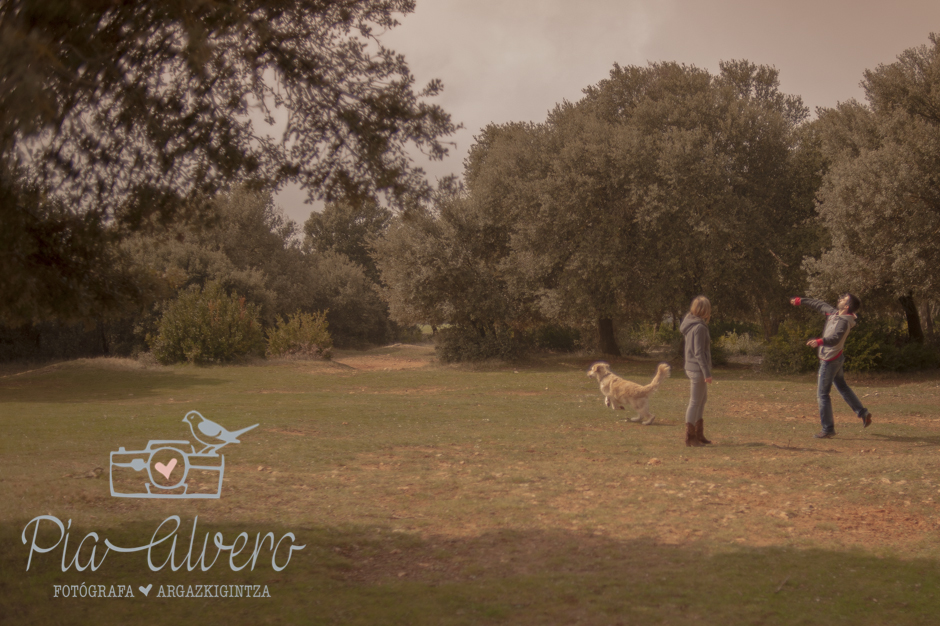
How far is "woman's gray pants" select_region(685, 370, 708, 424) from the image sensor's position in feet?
31.2

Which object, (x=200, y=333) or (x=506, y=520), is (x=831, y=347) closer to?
(x=506, y=520)

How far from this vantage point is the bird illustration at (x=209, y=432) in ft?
33.5

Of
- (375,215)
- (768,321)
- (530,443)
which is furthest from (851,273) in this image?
(375,215)

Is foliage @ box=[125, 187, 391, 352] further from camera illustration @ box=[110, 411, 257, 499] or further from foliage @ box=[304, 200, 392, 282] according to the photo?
camera illustration @ box=[110, 411, 257, 499]

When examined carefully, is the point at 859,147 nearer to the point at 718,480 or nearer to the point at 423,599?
the point at 718,480

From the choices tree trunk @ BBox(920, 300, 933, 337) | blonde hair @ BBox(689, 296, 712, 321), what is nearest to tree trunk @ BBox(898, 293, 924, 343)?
tree trunk @ BBox(920, 300, 933, 337)

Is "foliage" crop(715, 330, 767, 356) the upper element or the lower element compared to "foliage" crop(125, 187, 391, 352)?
lower

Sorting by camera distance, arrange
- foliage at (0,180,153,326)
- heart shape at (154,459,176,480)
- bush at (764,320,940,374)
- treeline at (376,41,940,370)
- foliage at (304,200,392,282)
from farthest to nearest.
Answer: foliage at (304,200,392,282), bush at (764,320,940,374), treeline at (376,41,940,370), heart shape at (154,459,176,480), foliage at (0,180,153,326)

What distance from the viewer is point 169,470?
791 centimetres

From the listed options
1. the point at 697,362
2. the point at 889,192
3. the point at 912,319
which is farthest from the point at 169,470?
the point at 912,319

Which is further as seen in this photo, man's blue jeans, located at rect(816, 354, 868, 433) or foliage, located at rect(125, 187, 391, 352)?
foliage, located at rect(125, 187, 391, 352)

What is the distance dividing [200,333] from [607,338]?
1844cm

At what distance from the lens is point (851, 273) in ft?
69.1

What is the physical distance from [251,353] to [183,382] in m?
7.50
